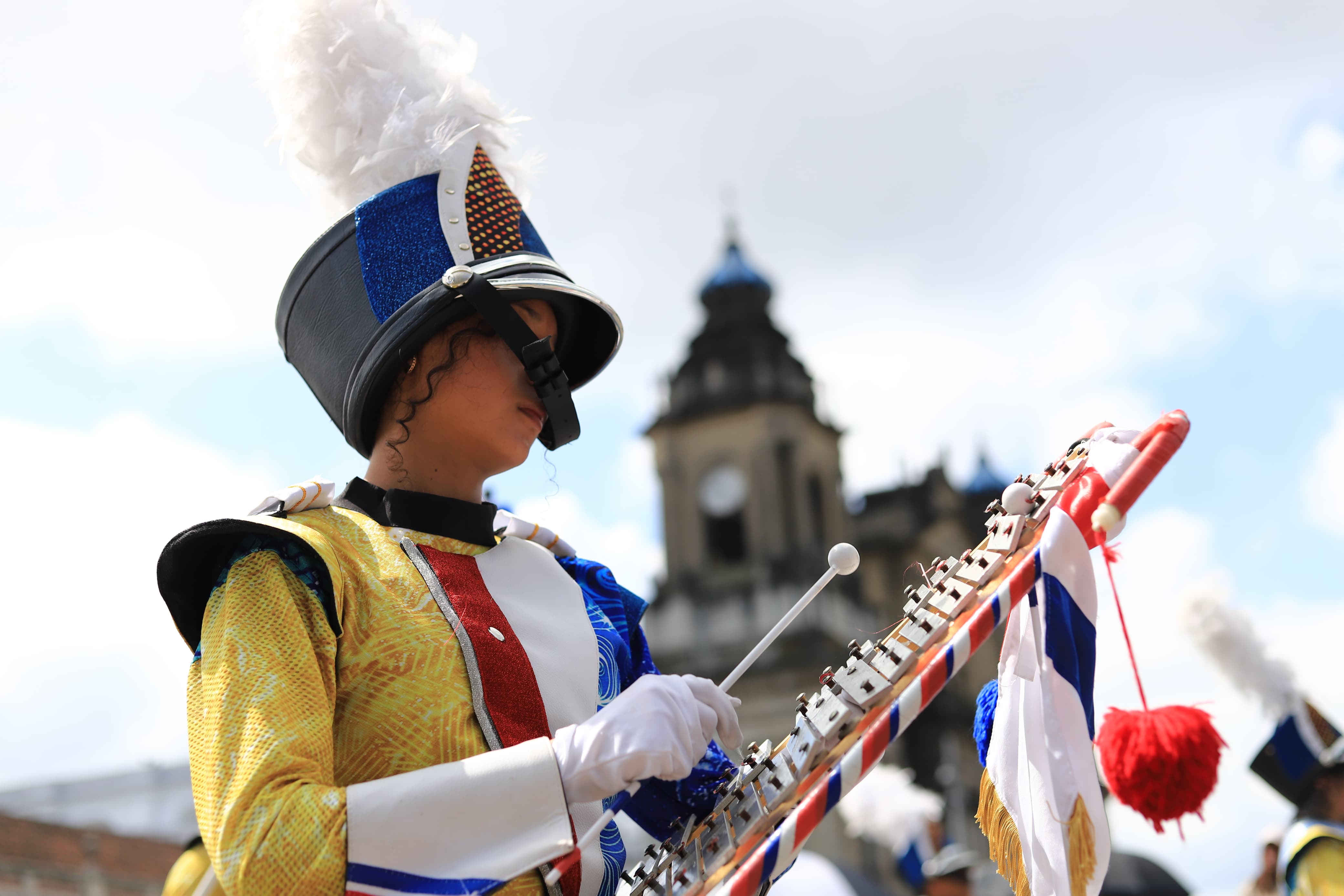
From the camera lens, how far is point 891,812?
1460 cm

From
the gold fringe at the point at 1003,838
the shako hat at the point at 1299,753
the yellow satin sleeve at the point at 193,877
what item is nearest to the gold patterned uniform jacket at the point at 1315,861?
the shako hat at the point at 1299,753

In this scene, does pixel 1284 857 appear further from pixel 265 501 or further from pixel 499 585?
pixel 265 501

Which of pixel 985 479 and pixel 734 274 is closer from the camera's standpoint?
pixel 734 274

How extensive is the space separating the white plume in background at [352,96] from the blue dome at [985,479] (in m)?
46.7

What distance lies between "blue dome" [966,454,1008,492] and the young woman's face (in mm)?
46767

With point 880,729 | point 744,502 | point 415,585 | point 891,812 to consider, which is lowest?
point 880,729

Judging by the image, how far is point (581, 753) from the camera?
6.64ft

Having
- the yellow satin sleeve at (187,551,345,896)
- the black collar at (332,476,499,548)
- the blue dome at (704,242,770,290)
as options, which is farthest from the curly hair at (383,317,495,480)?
the blue dome at (704,242,770,290)

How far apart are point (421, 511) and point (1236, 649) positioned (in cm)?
600

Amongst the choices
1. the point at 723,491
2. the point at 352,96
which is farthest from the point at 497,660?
the point at 723,491

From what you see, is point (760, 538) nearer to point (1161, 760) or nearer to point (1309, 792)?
point (1309, 792)

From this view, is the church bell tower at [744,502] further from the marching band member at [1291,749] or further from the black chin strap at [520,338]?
the black chin strap at [520,338]

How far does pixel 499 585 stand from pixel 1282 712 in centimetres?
594

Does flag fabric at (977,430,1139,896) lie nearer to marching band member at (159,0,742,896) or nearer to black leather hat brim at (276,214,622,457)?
marching band member at (159,0,742,896)
